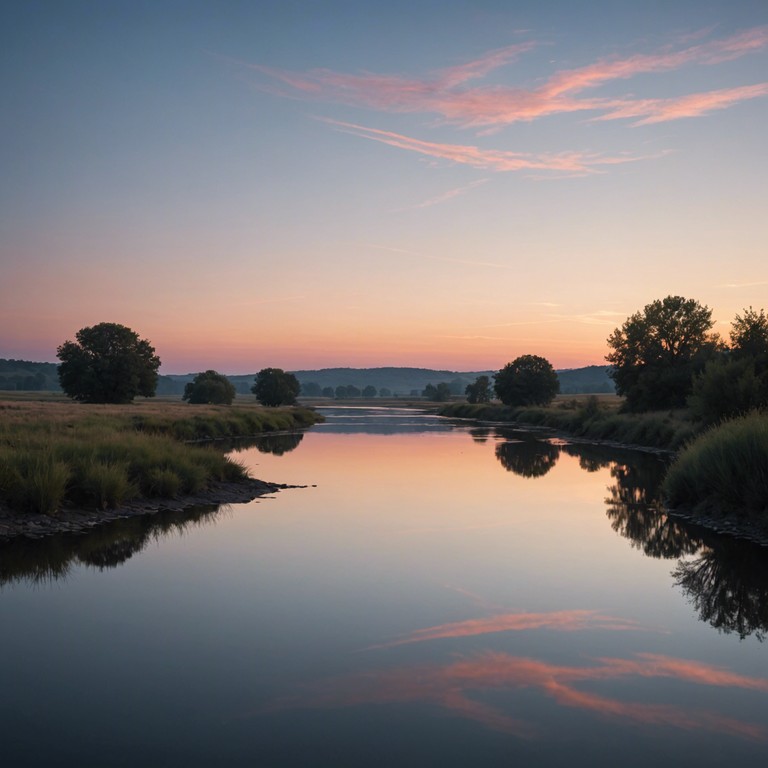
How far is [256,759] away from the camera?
248 inches

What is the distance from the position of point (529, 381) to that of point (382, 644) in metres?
91.3

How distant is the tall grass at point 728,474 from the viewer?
16938mm

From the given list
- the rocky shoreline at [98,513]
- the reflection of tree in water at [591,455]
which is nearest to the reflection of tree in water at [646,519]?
the reflection of tree in water at [591,455]

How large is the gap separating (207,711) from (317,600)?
4.29m

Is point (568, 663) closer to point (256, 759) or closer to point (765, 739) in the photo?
point (765, 739)

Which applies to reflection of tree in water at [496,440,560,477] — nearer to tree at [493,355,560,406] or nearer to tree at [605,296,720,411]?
tree at [605,296,720,411]

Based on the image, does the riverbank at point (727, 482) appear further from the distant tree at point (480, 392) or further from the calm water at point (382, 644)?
the distant tree at point (480, 392)

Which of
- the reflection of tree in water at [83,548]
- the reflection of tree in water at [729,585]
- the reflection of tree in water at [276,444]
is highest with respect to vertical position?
the reflection of tree in water at [729,585]

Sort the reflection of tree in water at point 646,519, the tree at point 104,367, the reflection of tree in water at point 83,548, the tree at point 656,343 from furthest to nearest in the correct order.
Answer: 1. the tree at point 104,367
2. the tree at point 656,343
3. the reflection of tree in water at point 646,519
4. the reflection of tree in water at point 83,548

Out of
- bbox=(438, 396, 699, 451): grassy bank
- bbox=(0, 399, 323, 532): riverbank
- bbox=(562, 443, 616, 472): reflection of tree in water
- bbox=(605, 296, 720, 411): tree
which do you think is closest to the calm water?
bbox=(0, 399, 323, 532): riverbank

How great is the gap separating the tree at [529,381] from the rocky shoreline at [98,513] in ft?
257

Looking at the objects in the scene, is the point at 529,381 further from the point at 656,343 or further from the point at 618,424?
the point at 618,424

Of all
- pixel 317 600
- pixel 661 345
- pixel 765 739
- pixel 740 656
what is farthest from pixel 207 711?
pixel 661 345

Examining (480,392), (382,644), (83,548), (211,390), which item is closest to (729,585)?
(382,644)
